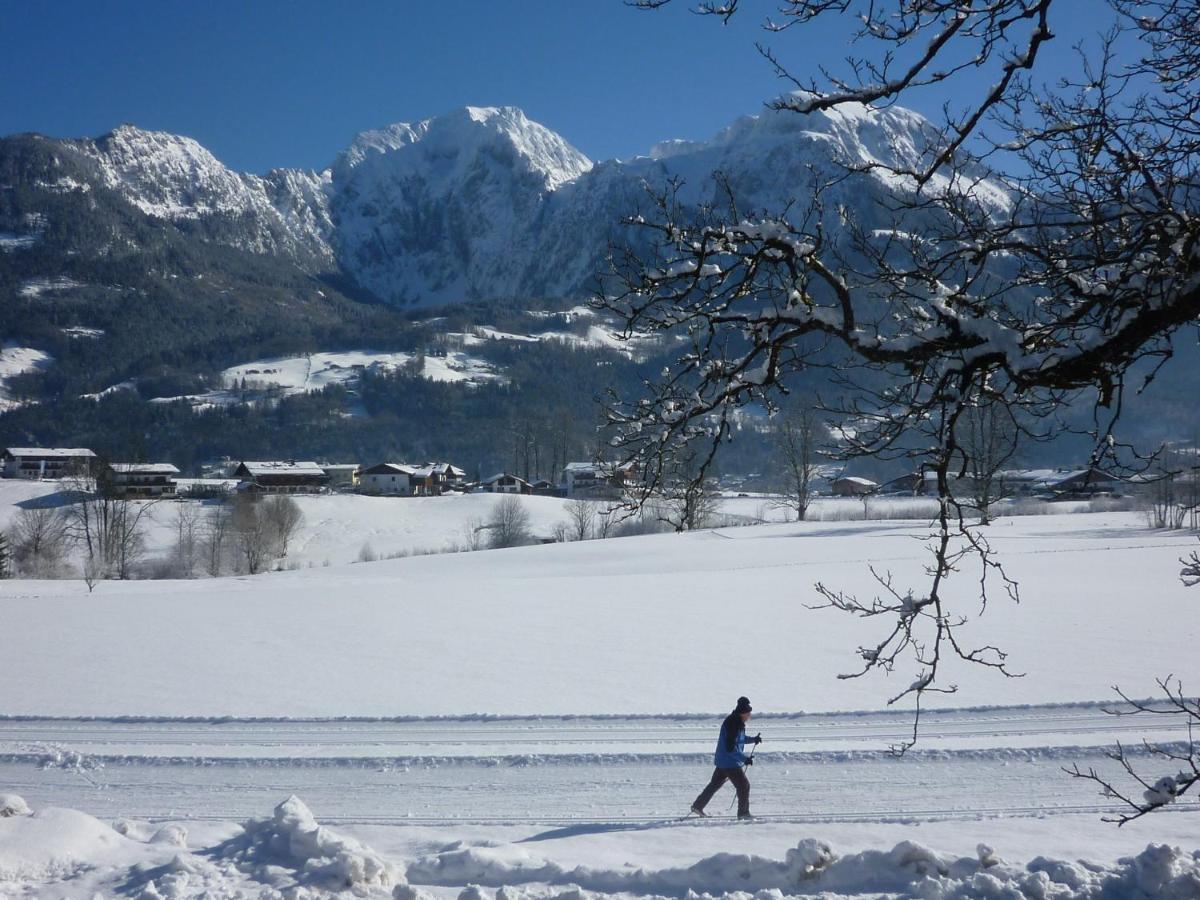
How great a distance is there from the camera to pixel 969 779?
10266 mm

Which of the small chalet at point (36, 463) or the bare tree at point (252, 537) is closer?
the bare tree at point (252, 537)

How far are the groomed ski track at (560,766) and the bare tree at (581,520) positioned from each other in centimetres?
4517

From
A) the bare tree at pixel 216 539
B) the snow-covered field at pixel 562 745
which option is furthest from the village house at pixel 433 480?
the snow-covered field at pixel 562 745

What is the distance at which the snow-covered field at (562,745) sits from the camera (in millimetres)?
5953

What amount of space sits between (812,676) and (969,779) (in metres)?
5.70

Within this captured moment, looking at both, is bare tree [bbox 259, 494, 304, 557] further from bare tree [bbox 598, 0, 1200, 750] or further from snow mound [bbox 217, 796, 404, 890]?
bare tree [bbox 598, 0, 1200, 750]

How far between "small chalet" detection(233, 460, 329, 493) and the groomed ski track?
70384mm

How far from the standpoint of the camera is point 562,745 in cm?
1229

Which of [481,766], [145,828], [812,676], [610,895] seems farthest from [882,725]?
[145,828]

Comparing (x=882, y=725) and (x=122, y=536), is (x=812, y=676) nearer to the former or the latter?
(x=882, y=725)

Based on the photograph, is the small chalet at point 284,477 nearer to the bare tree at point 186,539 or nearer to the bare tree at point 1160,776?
the bare tree at point 186,539

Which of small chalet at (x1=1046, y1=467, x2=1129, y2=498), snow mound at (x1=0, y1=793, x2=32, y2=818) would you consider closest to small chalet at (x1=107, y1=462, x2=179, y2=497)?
snow mound at (x1=0, y1=793, x2=32, y2=818)

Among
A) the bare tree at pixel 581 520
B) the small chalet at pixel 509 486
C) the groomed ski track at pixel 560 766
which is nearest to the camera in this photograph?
the groomed ski track at pixel 560 766

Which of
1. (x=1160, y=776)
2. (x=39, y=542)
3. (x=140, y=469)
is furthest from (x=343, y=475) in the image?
(x=1160, y=776)
